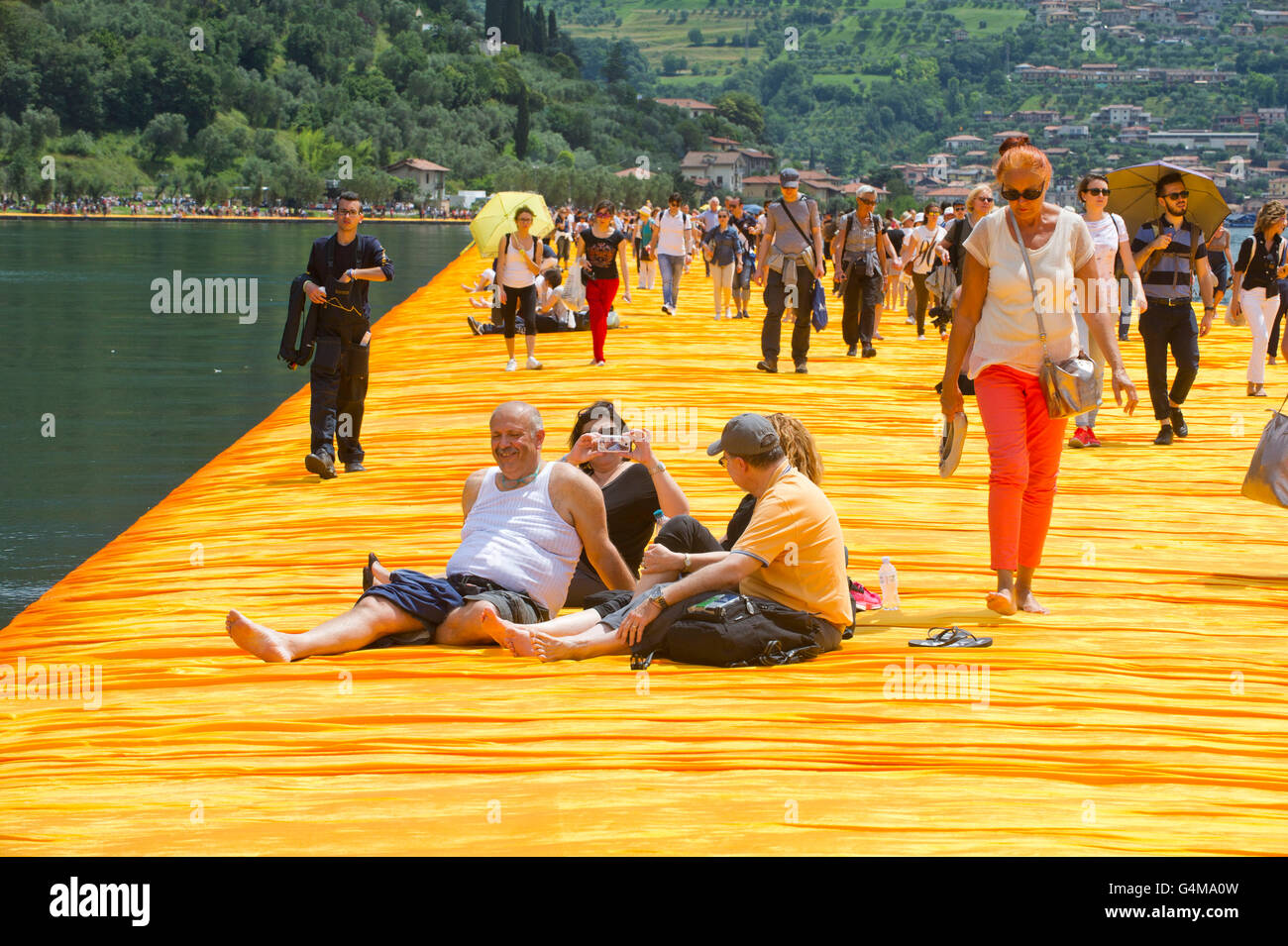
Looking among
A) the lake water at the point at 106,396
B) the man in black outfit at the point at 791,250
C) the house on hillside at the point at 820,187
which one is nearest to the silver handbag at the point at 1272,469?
the lake water at the point at 106,396

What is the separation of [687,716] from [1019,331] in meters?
1.95

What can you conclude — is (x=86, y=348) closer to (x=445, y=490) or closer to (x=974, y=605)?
(x=445, y=490)

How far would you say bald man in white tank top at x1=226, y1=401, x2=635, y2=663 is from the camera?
5.56m

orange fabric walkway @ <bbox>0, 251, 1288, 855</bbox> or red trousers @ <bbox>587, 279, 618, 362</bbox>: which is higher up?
red trousers @ <bbox>587, 279, 618, 362</bbox>

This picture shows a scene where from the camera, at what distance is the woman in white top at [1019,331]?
18.5 ft

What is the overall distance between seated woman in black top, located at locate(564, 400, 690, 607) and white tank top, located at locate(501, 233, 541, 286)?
8.28 metres

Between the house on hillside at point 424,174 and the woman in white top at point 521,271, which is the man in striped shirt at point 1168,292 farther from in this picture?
the house on hillside at point 424,174

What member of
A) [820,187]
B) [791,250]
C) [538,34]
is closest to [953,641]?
[791,250]

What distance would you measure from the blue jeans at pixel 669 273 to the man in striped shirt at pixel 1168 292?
11025mm

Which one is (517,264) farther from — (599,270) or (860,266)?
(860,266)

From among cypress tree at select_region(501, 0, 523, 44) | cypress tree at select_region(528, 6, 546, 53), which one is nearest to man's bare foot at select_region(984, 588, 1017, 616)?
cypress tree at select_region(501, 0, 523, 44)

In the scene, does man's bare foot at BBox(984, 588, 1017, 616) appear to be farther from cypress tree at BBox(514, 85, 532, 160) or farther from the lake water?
cypress tree at BBox(514, 85, 532, 160)

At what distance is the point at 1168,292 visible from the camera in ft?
33.7
